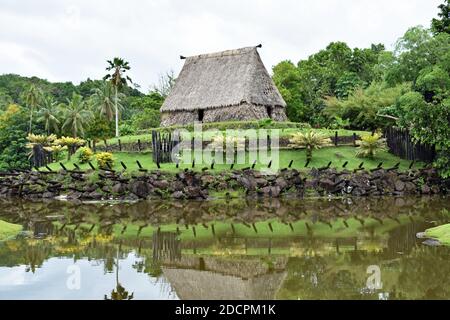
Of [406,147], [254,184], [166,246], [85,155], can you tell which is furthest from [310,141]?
[166,246]

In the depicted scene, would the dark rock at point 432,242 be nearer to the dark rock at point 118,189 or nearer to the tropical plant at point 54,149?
the dark rock at point 118,189

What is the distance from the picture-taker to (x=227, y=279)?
31.6ft

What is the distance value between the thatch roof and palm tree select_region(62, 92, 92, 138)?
55.9 ft

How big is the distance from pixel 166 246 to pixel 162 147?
15.5 meters

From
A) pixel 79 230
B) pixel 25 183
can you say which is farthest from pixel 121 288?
pixel 25 183

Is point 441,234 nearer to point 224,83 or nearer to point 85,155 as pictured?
point 85,155

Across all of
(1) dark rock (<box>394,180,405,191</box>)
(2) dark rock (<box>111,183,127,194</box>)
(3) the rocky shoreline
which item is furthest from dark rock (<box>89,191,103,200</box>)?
(1) dark rock (<box>394,180,405,191</box>)

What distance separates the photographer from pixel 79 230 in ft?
51.1

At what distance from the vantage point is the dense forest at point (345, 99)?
24000mm

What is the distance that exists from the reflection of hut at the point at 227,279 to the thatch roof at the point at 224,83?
25181 millimetres

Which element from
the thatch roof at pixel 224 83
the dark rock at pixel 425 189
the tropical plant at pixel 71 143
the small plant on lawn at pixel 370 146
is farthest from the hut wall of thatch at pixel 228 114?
the dark rock at pixel 425 189

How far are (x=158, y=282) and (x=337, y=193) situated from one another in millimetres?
16697

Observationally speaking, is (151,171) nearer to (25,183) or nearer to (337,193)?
(25,183)
